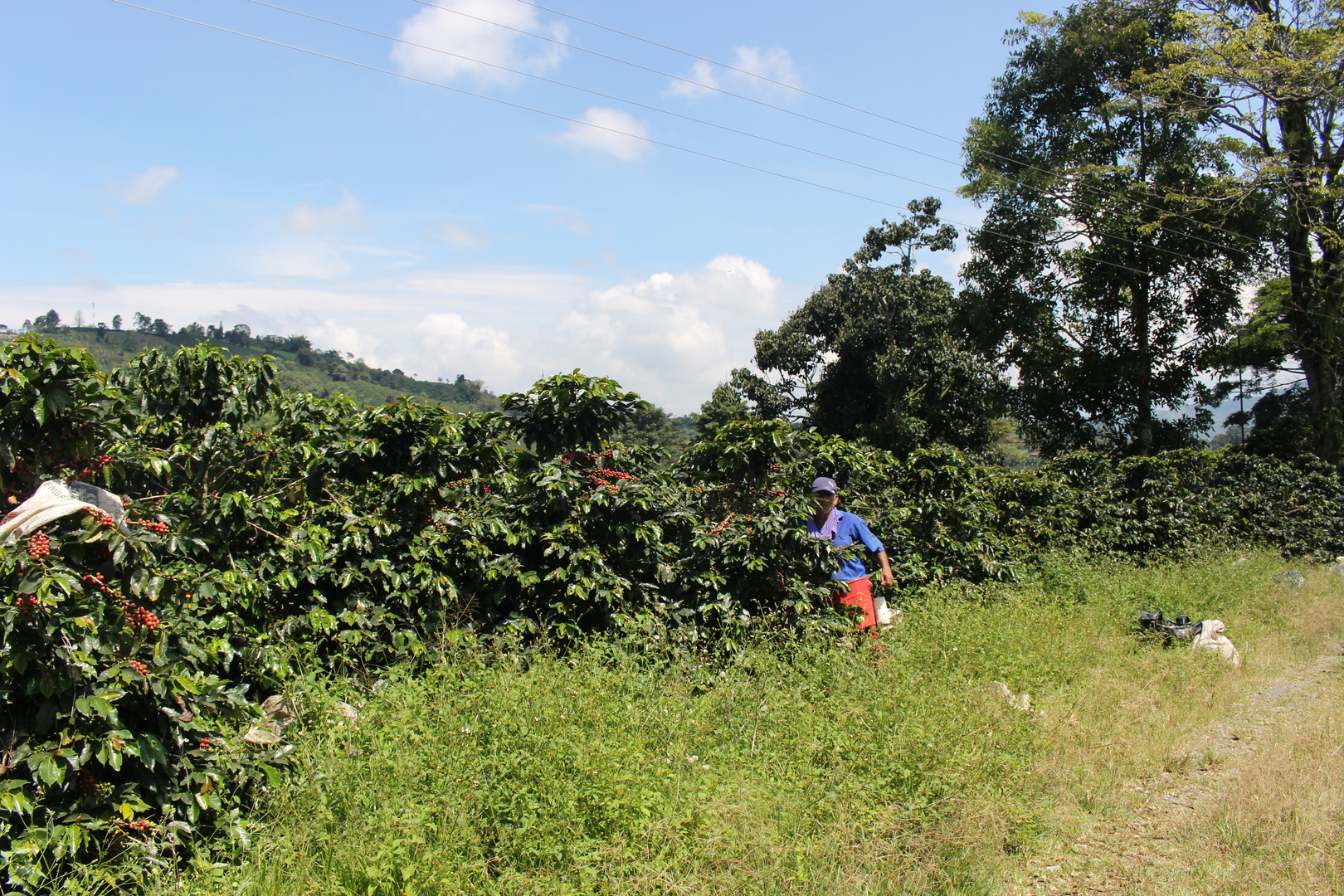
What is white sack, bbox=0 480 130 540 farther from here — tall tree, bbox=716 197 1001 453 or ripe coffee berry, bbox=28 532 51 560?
tall tree, bbox=716 197 1001 453

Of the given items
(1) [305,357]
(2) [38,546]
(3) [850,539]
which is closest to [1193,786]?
(3) [850,539]

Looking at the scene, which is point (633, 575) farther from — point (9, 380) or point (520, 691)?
point (9, 380)

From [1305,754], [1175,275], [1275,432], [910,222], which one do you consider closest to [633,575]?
[1305,754]

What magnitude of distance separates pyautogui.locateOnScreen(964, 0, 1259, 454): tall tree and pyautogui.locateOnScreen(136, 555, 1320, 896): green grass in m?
18.8

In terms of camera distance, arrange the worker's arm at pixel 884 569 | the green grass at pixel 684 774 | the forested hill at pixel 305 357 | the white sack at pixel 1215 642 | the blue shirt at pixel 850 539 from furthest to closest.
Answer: the forested hill at pixel 305 357 < the white sack at pixel 1215 642 < the worker's arm at pixel 884 569 < the blue shirt at pixel 850 539 < the green grass at pixel 684 774

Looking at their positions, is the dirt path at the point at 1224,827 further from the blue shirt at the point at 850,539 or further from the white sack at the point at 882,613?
the blue shirt at the point at 850,539

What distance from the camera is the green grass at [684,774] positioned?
297 cm

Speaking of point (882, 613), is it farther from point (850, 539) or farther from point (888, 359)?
point (888, 359)

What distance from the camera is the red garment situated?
19.4 feet

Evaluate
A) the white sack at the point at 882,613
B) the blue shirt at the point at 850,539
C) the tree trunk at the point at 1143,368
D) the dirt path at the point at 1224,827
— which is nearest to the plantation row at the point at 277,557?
the blue shirt at the point at 850,539

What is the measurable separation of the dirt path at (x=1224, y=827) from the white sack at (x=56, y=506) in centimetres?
412

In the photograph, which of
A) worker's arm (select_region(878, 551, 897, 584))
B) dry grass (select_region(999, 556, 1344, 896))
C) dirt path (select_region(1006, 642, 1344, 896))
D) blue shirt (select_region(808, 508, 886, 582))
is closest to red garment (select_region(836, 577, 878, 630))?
blue shirt (select_region(808, 508, 886, 582))

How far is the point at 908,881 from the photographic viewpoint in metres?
3.20

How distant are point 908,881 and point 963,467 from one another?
20.7 ft
